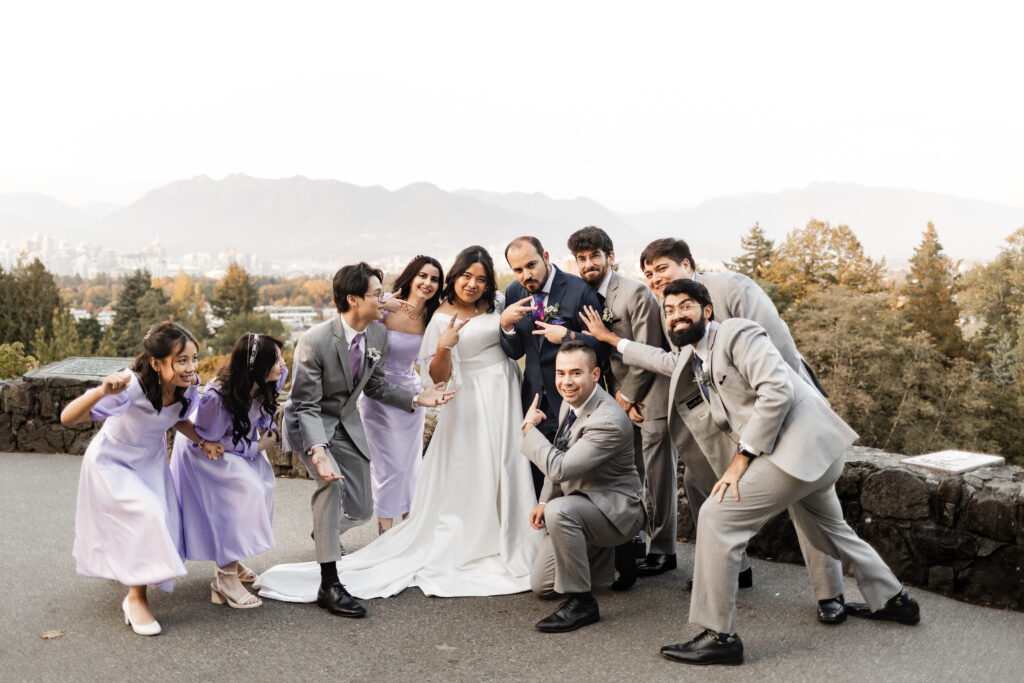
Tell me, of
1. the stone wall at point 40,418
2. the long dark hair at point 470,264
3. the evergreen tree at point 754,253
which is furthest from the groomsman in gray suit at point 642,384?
the evergreen tree at point 754,253

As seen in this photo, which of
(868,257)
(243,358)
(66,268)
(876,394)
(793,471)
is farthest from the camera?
(66,268)

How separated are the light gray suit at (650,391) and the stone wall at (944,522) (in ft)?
3.22

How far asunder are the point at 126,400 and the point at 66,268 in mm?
178088

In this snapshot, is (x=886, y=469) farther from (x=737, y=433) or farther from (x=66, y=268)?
(x=66, y=268)

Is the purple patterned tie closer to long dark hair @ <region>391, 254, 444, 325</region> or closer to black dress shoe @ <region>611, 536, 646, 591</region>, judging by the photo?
long dark hair @ <region>391, 254, 444, 325</region>

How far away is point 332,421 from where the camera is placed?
4773 mm

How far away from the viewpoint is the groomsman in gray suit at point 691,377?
169 inches

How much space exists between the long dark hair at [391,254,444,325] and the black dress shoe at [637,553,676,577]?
6.42 feet

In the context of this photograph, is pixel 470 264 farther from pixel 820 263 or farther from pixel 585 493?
pixel 820 263

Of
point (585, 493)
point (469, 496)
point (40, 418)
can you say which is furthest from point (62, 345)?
point (585, 493)

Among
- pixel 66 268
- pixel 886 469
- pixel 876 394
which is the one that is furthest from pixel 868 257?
pixel 66 268

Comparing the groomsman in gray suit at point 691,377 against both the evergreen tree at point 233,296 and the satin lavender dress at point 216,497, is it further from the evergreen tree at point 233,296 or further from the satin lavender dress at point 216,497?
the evergreen tree at point 233,296

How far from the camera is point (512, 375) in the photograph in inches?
204

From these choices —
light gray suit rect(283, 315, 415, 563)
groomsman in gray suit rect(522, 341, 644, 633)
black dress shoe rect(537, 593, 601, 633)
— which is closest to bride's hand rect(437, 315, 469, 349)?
light gray suit rect(283, 315, 415, 563)
